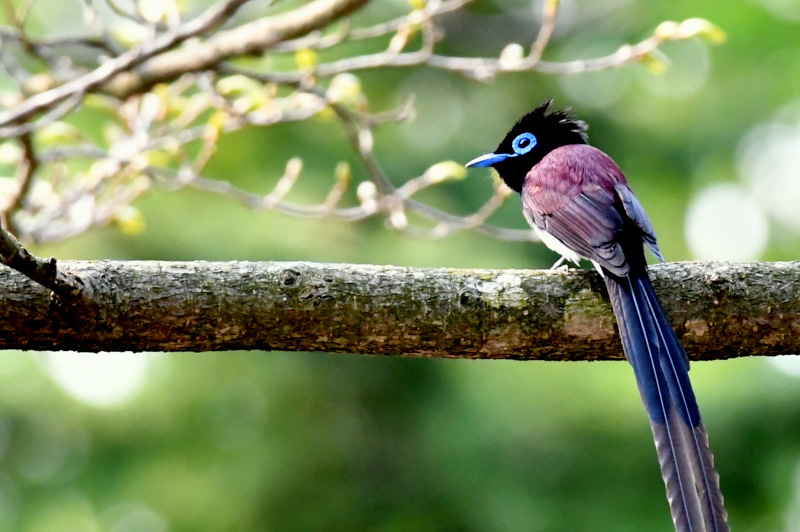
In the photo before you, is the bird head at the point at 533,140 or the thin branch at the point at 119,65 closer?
the thin branch at the point at 119,65

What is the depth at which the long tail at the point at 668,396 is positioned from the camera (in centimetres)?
246

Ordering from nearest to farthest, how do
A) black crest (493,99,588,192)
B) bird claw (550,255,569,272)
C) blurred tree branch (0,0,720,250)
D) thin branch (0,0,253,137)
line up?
bird claw (550,255,569,272) < thin branch (0,0,253,137) < blurred tree branch (0,0,720,250) < black crest (493,99,588,192)

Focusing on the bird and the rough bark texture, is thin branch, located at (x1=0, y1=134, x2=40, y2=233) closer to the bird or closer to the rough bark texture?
the rough bark texture

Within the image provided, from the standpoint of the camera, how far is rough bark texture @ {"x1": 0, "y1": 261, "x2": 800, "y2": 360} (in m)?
2.44

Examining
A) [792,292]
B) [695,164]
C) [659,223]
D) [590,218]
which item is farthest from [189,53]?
[695,164]

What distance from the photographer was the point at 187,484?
238 inches

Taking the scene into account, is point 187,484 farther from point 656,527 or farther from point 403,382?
point 656,527

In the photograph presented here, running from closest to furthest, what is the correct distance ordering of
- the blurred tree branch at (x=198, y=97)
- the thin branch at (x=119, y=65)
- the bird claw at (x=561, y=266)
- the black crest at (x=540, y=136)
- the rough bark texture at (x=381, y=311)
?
the rough bark texture at (x=381, y=311), the bird claw at (x=561, y=266), the thin branch at (x=119, y=65), the blurred tree branch at (x=198, y=97), the black crest at (x=540, y=136)

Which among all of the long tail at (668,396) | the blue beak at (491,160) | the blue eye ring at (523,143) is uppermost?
the blue eye ring at (523,143)

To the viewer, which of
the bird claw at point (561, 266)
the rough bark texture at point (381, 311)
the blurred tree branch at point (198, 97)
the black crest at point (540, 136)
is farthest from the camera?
the black crest at point (540, 136)

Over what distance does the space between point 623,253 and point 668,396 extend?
567mm

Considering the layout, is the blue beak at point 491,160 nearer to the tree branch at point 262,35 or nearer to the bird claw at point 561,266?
the bird claw at point 561,266

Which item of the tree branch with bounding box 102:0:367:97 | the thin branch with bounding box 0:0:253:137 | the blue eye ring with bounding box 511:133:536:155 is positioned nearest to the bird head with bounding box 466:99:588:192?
the blue eye ring with bounding box 511:133:536:155

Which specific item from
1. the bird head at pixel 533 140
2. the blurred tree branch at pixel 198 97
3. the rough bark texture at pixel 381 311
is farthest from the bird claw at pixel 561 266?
the bird head at pixel 533 140
